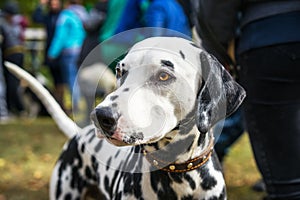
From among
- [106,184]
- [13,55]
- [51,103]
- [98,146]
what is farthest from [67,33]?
[106,184]

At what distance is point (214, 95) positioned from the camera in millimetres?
2500

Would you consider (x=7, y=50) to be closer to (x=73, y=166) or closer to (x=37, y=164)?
(x=37, y=164)

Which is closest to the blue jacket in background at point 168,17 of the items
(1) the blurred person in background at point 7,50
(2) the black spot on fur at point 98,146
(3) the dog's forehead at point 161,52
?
(2) the black spot on fur at point 98,146

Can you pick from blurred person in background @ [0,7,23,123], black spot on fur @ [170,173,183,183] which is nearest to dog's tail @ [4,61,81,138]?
black spot on fur @ [170,173,183,183]

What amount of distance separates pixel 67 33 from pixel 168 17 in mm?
6133

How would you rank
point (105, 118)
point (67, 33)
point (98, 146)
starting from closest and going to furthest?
point (105, 118) → point (98, 146) → point (67, 33)

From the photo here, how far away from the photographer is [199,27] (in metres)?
3.33

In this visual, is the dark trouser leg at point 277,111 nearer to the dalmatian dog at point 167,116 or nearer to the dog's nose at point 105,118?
the dalmatian dog at point 167,116

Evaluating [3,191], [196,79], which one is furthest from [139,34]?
[3,191]

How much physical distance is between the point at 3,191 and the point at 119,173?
2630 millimetres

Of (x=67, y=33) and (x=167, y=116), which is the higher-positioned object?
(x=167, y=116)

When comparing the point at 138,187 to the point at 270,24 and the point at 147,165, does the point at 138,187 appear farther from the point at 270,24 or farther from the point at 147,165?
the point at 270,24

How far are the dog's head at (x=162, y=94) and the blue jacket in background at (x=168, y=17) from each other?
1.14 meters

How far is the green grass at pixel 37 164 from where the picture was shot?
528cm
